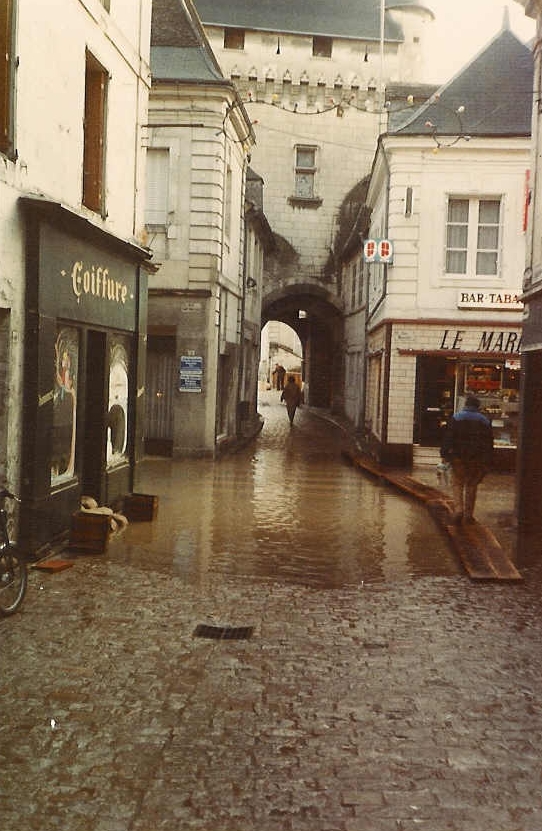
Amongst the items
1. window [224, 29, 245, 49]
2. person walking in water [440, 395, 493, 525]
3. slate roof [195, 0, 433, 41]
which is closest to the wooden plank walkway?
person walking in water [440, 395, 493, 525]

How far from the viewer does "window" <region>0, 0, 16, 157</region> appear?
873cm

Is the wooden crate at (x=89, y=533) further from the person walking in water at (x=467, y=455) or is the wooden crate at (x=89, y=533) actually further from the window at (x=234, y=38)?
the window at (x=234, y=38)

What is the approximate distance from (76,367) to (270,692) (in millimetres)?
5812

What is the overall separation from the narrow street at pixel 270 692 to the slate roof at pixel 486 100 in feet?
40.1

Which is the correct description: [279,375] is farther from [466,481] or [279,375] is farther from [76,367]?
[76,367]

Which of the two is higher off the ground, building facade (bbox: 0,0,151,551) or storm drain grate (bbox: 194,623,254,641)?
building facade (bbox: 0,0,151,551)

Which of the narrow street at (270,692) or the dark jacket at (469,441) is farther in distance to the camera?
the dark jacket at (469,441)

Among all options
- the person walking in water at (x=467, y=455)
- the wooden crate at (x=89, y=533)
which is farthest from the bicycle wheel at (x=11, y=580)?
the person walking in water at (x=467, y=455)

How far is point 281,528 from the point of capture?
1196 centimetres

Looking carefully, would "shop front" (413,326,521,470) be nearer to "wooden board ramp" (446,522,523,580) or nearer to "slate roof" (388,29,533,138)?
"slate roof" (388,29,533,138)

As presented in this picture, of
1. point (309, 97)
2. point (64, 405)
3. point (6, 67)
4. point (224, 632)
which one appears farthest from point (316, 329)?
point (224, 632)

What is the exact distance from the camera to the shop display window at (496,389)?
2036 cm

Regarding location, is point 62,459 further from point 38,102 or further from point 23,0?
point 23,0

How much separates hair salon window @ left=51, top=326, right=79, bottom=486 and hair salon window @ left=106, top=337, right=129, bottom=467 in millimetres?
1406
